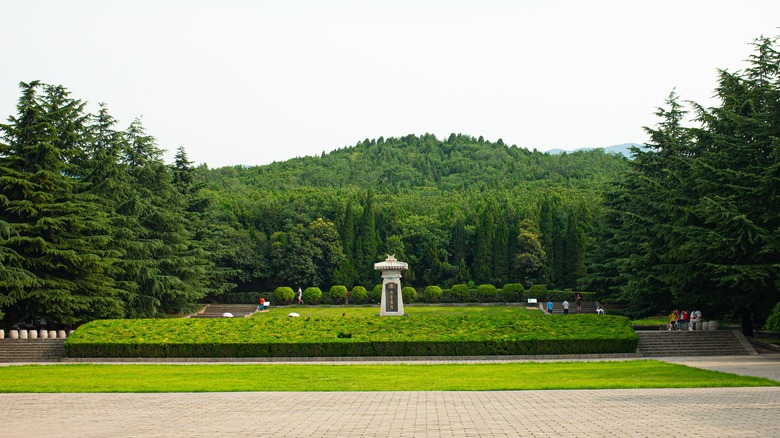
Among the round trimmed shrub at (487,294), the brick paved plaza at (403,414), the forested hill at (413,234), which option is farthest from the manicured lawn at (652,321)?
the brick paved plaza at (403,414)

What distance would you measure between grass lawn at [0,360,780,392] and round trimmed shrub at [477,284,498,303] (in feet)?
108

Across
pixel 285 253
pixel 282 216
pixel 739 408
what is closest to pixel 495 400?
pixel 739 408

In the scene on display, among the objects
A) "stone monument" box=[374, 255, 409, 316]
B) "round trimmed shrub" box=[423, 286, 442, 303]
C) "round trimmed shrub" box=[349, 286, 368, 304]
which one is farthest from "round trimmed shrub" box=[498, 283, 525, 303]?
"stone monument" box=[374, 255, 409, 316]

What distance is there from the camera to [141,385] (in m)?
20.2

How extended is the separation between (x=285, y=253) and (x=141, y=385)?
4533 centimetres

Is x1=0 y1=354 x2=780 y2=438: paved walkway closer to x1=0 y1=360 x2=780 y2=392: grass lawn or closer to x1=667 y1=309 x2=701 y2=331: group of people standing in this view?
x1=0 y1=360 x2=780 y2=392: grass lawn

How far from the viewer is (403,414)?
14.2 meters

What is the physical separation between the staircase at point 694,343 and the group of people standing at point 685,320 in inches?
90.6

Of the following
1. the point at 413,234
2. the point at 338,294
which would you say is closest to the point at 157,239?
the point at 338,294

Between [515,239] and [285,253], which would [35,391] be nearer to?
[285,253]

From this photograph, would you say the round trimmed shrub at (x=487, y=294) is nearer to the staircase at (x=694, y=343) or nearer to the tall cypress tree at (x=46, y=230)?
the staircase at (x=694, y=343)

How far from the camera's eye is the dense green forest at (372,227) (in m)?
29.5

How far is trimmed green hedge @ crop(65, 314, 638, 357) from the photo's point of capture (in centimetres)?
2856

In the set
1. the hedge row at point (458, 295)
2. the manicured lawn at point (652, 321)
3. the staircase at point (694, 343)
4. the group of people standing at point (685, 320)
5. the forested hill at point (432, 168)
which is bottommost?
the manicured lawn at point (652, 321)
